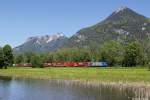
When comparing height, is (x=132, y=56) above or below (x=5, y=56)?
below

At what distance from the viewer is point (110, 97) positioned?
64188 mm

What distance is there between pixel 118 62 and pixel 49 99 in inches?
5349

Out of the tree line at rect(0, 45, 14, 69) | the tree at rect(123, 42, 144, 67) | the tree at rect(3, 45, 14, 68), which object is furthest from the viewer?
the tree at rect(3, 45, 14, 68)

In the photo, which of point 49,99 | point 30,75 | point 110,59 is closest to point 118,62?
point 110,59

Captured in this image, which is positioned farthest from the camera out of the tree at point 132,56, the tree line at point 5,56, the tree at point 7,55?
the tree at point 7,55

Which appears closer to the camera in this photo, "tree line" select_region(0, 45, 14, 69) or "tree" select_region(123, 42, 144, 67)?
"tree" select_region(123, 42, 144, 67)

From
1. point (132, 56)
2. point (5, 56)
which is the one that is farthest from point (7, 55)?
point (132, 56)

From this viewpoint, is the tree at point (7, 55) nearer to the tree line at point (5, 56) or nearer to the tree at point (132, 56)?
the tree line at point (5, 56)

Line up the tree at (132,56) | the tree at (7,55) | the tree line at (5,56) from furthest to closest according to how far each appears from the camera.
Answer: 1. the tree at (7,55)
2. the tree line at (5,56)
3. the tree at (132,56)

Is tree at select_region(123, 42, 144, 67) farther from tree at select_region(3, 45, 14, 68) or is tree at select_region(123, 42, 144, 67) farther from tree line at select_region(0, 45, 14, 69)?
tree line at select_region(0, 45, 14, 69)

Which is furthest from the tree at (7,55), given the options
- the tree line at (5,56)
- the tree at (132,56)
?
the tree at (132,56)

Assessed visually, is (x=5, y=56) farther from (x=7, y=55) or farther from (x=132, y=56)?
(x=132, y=56)

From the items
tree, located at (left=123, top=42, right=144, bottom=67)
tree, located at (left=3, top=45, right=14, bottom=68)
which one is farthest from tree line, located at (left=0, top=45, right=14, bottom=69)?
tree, located at (left=123, top=42, right=144, bottom=67)

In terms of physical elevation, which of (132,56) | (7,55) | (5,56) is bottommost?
(132,56)
